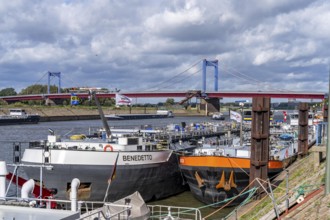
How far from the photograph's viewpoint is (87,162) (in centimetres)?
2091

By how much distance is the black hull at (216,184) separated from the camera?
20.7 m

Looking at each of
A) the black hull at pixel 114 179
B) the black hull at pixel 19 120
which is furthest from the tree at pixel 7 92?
the black hull at pixel 114 179

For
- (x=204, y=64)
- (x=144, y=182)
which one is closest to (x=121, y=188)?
(x=144, y=182)

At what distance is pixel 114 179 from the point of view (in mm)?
21469

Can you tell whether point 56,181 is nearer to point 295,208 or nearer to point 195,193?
point 195,193

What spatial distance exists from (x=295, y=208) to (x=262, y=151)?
6660 millimetres

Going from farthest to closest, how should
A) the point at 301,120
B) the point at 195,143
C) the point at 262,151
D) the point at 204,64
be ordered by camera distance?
1. the point at 204,64
2. the point at 195,143
3. the point at 301,120
4. the point at 262,151

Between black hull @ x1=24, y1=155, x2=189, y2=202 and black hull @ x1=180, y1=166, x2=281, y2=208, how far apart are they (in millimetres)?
2099

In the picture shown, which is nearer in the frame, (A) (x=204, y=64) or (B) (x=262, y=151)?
(B) (x=262, y=151)

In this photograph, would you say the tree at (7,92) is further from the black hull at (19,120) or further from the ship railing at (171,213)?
the ship railing at (171,213)

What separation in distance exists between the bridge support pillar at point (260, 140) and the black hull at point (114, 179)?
5.75 meters

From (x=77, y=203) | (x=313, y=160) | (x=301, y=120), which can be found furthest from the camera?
(x=301, y=120)

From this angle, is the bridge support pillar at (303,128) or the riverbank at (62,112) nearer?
the bridge support pillar at (303,128)

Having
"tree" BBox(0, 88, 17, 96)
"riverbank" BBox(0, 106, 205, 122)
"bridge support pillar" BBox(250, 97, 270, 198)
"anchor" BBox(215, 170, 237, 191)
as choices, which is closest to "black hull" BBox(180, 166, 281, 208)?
"anchor" BBox(215, 170, 237, 191)
